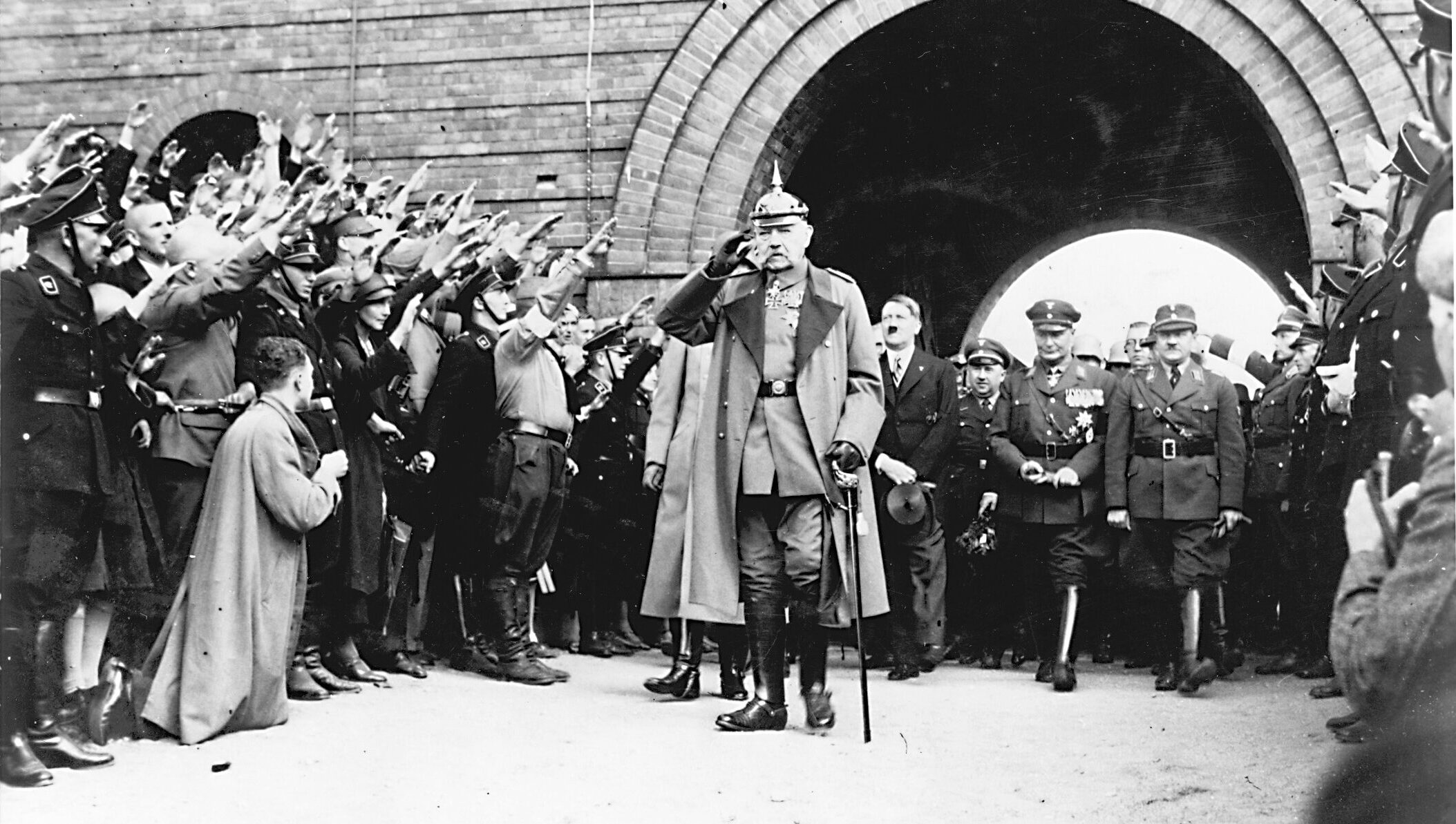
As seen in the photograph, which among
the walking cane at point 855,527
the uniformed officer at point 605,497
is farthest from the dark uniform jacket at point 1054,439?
the walking cane at point 855,527

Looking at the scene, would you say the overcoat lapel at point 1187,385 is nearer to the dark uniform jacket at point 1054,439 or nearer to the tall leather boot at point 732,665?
the dark uniform jacket at point 1054,439

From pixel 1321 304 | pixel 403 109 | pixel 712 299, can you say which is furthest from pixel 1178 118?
pixel 712 299

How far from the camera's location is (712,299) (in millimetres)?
5852

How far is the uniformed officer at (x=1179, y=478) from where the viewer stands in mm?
7320

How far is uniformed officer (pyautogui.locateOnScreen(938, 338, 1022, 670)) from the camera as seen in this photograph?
28.6 ft

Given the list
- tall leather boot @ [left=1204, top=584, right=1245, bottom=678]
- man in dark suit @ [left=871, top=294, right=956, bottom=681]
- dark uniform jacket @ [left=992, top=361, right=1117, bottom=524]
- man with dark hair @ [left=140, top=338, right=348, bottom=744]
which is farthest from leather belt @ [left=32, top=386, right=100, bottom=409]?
tall leather boot @ [left=1204, top=584, right=1245, bottom=678]

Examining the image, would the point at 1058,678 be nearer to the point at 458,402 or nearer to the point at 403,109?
the point at 458,402

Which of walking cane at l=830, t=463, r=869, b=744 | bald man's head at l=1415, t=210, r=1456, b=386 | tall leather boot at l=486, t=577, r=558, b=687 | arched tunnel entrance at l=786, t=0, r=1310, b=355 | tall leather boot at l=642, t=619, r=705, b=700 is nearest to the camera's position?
bald man's head at l=1415, t=210, r=1456, b=386

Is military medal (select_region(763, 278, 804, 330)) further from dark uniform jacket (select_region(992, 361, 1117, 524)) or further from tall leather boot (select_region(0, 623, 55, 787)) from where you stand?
tall leather boot (select_region(0, 623, 55, 787))

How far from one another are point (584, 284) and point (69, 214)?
20.0 ft

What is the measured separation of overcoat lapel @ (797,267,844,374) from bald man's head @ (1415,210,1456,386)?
336 centimetres

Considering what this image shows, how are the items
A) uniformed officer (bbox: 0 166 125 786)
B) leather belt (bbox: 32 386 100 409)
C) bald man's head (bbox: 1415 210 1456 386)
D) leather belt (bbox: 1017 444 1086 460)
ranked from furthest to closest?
leather belt (bbox: 1017 444 1086 460) → leather belt (bbox: 32 386 100 409) → uniformed officer (bbox: 0 166 125 786) → bald man's head (bbox: 1415 210 1456 386)

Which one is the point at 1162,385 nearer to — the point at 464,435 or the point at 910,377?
the point at 910,377

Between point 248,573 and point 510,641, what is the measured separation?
2.21 m
